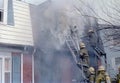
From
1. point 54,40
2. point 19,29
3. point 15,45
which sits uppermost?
point 19,29

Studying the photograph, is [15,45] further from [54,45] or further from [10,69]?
[54,45]

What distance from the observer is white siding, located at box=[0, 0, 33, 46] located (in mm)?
10938

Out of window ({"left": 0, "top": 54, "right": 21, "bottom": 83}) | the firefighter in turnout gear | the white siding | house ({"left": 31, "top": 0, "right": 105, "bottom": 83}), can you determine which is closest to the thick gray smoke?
house ({"left": 31, "top": 0, "right": 105, "bottom": 83})

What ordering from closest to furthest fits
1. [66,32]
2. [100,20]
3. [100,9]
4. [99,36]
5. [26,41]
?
1. [100,20]
2. [100,9]
3. [99,36]
4. [26,41]
5. [66,32]

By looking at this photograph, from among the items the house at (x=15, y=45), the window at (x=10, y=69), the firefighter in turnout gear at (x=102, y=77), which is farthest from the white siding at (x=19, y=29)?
the firefighter in turnout gear at (x=102, y=77)

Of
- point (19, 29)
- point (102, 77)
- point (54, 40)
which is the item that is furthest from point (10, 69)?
point (102, 77)

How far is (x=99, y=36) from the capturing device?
10547 mm

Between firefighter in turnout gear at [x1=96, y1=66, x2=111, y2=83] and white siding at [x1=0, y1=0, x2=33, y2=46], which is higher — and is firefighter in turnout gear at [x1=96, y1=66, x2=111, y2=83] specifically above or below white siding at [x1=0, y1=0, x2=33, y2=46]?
below

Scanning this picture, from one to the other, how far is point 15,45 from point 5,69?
40.4 inches

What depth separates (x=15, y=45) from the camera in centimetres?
1088

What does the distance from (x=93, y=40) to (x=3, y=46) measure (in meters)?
3.59

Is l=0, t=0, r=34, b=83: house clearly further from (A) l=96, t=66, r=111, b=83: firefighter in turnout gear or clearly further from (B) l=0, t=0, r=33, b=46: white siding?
(A) l=96, t=66, r=111, b=83: firefighter in turnout gear

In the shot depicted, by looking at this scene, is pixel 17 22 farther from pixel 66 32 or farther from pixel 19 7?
pixel 66 32

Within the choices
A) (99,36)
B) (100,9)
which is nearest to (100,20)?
(100,9)
